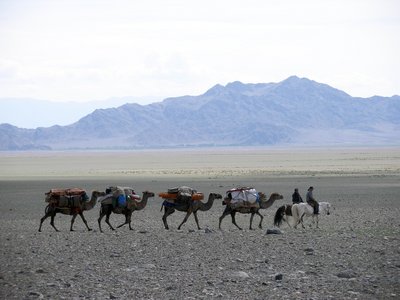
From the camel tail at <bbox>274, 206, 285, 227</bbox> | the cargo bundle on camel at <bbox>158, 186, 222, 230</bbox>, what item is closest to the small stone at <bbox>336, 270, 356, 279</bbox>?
the camel tail at <bbox>274, 206, 285, 227</bbox>

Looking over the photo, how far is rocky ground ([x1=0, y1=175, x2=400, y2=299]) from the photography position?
12641 millimetres

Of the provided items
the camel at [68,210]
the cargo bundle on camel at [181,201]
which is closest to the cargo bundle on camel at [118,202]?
the camel at [68,210]

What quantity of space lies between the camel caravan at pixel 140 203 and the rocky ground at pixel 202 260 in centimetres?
50

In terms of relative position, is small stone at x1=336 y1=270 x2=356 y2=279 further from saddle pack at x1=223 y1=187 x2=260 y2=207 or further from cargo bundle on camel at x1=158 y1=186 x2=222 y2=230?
cargo bundle on camel at x1=158 y1=186 x2=222 y2=230

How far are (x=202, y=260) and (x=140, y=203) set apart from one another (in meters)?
6.32

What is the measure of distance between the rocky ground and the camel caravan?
50cm

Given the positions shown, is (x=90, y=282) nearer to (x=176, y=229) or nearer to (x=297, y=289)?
(x=297, y=289)

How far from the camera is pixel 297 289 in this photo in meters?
12.6

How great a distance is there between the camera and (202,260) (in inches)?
611

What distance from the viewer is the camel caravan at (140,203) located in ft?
68.5

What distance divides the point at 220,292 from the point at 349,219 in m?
12.0

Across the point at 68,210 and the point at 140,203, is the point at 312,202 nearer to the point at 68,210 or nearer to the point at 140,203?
the point at 140,203

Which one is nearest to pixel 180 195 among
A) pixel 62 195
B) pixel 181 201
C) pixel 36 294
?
pixel 181 201

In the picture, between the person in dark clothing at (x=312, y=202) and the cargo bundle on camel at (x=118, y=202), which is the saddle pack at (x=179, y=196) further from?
the person in dark clothing at (x=312, y=202)
